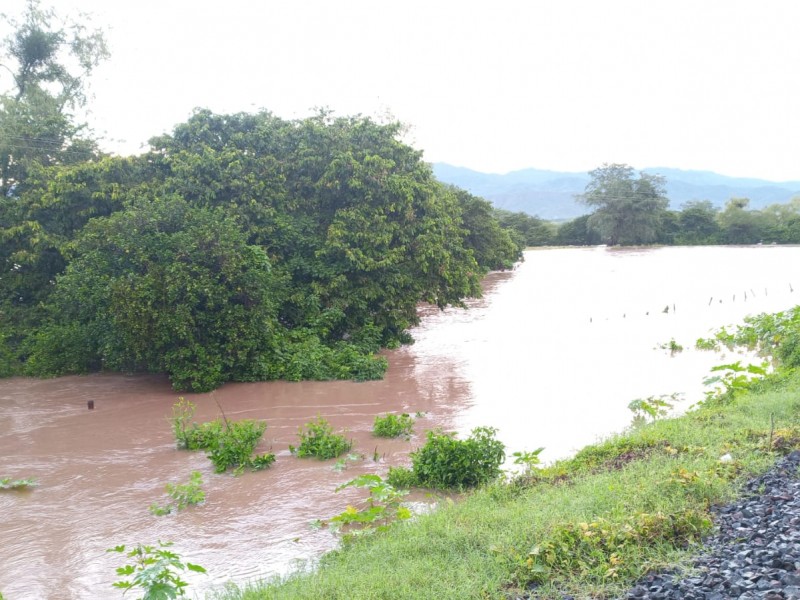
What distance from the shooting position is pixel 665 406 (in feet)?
36.9

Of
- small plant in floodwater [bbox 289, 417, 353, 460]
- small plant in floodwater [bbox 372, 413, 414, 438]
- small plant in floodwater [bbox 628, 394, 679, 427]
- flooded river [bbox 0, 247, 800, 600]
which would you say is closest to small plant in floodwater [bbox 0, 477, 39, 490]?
flooded river [bbox 0, 247, 800, 600]

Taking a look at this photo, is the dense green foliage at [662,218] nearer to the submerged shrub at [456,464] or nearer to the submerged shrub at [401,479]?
the submerged shrub at [456,464]

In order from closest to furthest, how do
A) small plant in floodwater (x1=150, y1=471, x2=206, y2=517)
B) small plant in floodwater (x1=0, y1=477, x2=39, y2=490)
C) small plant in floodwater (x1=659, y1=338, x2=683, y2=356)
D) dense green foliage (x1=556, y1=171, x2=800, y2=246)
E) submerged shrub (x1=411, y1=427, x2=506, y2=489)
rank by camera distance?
small plant in floodwater (x1=150, y1=471, x2=206, y2=517) < submerged shrub (x1=411, y1=427, x2=506, y2=489) < small plant in floodwater (x1=0, y1=477, x2=39, y2=490) < small plant in floodwater (x1=659, y1=338, x2=683, y2=356) < dense green foliage (x1=556, y1=171, x2=800, y2=246)

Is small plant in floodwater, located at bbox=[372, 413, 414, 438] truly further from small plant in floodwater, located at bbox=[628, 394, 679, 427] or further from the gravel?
the gravel

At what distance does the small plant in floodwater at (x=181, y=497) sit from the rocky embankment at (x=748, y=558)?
556 centimetres

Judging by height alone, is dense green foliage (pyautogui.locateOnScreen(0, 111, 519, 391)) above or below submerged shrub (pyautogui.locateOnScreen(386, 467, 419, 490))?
above

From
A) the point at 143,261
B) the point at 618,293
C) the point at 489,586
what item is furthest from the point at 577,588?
the point at 618,293

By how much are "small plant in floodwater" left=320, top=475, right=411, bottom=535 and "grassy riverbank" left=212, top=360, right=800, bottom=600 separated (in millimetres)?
321

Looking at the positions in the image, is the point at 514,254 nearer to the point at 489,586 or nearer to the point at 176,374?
the point at 176,374

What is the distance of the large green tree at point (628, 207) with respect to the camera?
64500 mm

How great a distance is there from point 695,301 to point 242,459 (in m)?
21.4

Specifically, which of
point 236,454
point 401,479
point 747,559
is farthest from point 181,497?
point 747,559

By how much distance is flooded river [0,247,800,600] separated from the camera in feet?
22.7

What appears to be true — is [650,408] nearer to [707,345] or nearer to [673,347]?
[673,347]
